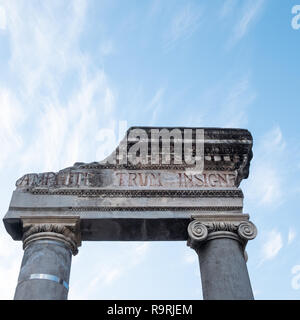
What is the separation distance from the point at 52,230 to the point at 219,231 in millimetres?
3938

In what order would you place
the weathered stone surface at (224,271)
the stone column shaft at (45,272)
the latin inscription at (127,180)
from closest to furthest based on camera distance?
the stone column shaft at (45,272) < the weathered stone surface at (224,271) < the latin inscription at (127,180)

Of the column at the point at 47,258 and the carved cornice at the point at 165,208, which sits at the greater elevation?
the carved cornice at the point at 165,208

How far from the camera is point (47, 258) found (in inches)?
368

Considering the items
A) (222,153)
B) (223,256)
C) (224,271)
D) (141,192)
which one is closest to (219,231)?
(223,256)

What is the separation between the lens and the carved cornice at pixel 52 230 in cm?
989

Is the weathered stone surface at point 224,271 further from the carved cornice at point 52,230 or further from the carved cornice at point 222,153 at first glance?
the carved cornice at point 52,230

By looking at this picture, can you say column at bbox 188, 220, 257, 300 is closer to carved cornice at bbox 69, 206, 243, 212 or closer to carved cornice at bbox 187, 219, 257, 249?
carved cornice at bbox 187, 219, 257, 249

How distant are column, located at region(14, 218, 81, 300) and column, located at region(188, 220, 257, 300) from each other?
114 inches

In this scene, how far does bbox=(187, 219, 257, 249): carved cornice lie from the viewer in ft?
33.2

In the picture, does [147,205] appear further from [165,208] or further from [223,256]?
[223,256]

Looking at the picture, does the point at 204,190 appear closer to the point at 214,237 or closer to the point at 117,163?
the point at 214,237

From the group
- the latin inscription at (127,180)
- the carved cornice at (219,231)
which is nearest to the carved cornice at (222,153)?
the latin inscription at (127,180)

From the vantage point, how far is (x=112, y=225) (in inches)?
418
